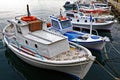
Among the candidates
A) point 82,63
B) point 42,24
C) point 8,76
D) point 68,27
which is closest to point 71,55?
point 82,63

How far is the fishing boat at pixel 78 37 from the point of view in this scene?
17.2m

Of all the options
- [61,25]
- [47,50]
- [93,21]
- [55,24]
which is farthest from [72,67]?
A: [93,21]

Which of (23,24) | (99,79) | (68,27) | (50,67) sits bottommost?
(99,79)

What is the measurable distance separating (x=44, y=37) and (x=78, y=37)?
5478 mm

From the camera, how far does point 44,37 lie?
13664 millimetres

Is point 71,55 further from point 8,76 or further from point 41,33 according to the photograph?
point 8,76

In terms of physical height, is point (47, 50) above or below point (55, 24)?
below

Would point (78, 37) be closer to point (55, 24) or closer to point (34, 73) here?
point (55, 24)

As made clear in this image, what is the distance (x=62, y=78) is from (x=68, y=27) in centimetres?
791

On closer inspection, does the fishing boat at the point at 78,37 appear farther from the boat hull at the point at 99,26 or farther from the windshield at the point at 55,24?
the boat hull at the point at 99,26

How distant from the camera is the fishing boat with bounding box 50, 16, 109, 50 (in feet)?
56.3

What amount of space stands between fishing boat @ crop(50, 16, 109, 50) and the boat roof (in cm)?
386

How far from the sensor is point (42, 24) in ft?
49.4

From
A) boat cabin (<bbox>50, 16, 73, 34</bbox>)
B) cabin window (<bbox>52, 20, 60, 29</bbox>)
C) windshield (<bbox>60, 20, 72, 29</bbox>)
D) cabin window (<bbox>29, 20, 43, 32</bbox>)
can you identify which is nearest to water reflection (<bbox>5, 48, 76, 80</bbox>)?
cabin window (<bbox>29, 20, 43, 32</bbox>)
